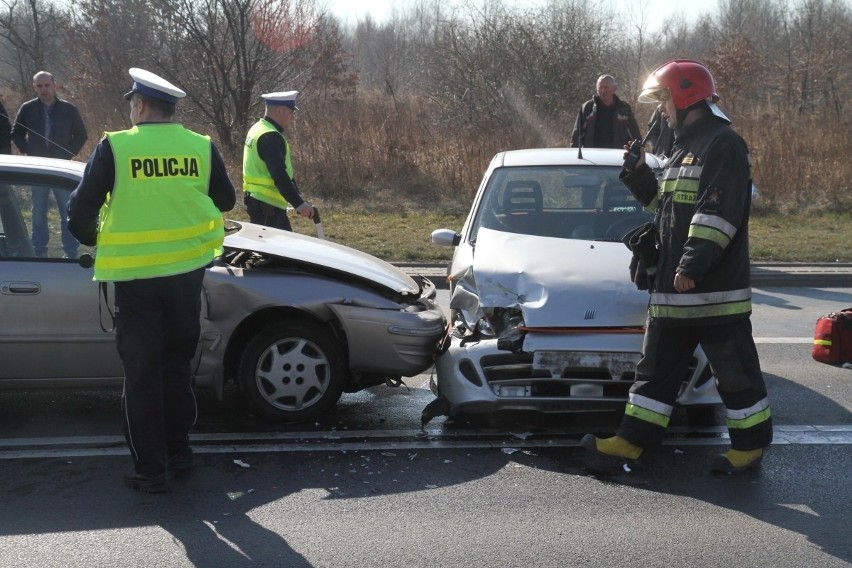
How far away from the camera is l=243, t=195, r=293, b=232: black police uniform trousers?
818cm

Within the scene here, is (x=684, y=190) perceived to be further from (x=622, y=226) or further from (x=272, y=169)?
(x=272, y=169)

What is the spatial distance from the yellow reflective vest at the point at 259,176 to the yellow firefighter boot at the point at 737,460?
4.18 metres

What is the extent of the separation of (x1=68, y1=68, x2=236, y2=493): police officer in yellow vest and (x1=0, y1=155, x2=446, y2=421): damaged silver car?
82 centimetres

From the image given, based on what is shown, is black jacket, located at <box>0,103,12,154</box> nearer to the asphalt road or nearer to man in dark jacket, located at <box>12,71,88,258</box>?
man in dark jacket, located at <box>12,71,88,258</box>

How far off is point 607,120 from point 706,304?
749 centimetres

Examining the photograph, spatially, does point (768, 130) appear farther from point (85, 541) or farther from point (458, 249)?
point (85, 541)

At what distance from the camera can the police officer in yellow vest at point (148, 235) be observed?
470 centimetres

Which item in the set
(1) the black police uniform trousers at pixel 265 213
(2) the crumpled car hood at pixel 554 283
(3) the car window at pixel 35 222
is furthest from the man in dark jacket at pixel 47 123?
(2) the crumpled car hood at pixel 554 283

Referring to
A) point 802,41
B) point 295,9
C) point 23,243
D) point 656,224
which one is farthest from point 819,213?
point 802,41

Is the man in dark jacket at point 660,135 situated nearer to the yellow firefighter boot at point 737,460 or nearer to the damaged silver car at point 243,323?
the damaged silver car at point 243,323

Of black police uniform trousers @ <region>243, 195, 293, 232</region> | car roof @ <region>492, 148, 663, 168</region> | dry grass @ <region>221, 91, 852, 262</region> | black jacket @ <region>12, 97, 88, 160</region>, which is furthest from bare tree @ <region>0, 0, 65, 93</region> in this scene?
car roof @ <region>492, 148, 663, 168</region>

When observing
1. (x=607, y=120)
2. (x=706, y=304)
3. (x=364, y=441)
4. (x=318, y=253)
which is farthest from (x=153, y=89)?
(x=607, y=120)

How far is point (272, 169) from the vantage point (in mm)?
7918

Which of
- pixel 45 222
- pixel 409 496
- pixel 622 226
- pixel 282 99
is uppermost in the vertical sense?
pixel 282 99
